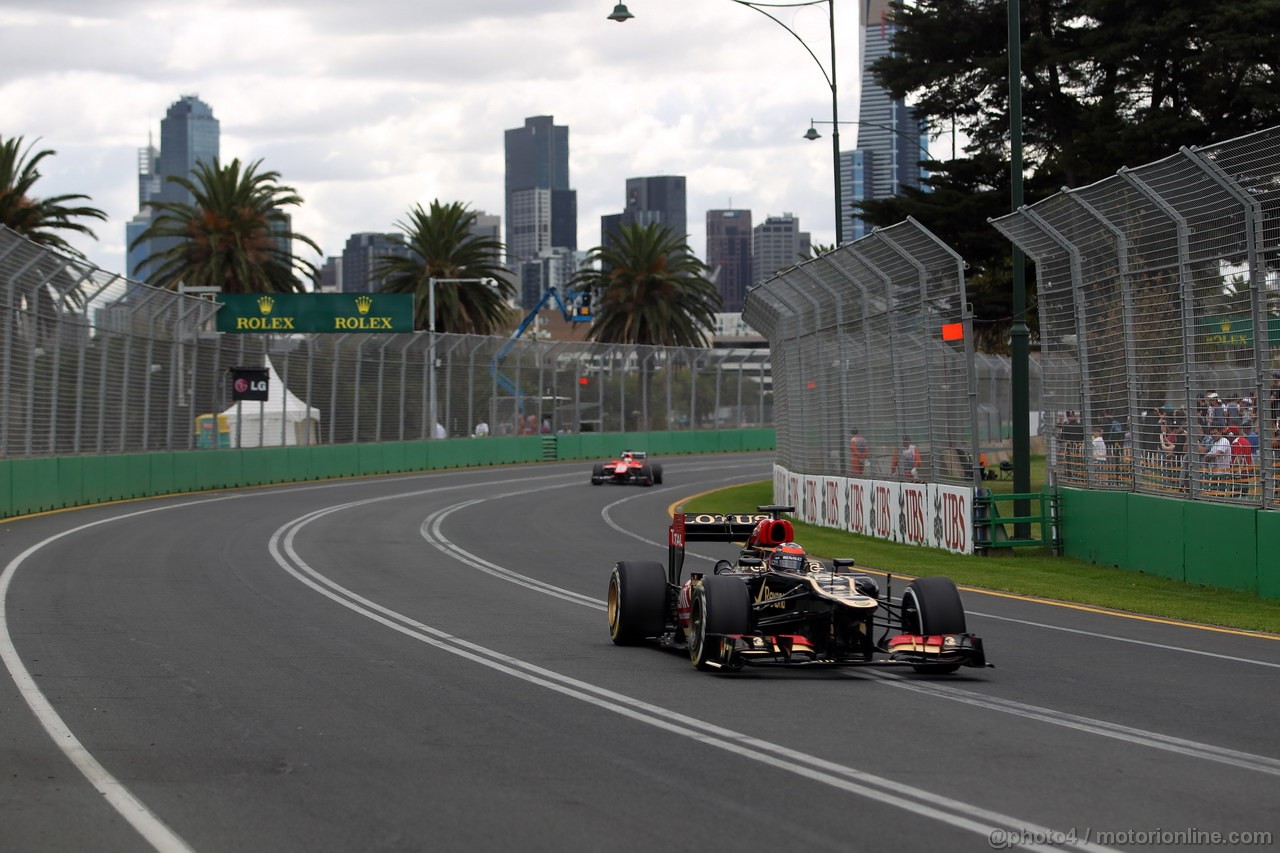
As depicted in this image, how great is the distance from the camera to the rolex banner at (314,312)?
170 ft

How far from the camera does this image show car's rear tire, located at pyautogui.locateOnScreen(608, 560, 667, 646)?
38.8 feet

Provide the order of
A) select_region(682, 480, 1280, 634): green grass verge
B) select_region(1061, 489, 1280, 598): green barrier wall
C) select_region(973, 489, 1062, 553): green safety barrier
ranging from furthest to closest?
1. select_region(973, 489, 1062, 553): green safety barrier
2. select_region(1061, 489, 1280, 598): green barrier wall
3. select_region(682, 480, 1280, 634): green grass verge

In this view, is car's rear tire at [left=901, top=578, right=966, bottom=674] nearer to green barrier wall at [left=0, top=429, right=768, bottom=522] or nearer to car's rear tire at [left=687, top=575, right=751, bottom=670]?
car's rear tire at [left=687, top=575, right=751, bottom=670]

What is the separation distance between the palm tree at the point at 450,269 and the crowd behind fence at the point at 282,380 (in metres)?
4.80

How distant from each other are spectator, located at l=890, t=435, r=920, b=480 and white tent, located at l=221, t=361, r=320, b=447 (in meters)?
22.8

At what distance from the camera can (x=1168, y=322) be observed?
17.4 m

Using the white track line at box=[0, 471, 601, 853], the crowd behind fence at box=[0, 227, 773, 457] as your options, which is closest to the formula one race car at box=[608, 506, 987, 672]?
the white track line at box=[0, 471, 601, 853]

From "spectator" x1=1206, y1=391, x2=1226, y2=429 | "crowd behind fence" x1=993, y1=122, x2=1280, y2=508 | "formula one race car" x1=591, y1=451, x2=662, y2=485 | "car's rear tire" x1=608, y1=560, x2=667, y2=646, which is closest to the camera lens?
"car's rear tire" x1=608, y1=560, x2=667, y2=646

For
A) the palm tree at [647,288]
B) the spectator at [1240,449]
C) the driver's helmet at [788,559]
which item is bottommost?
the driver's helmet at [788,559]

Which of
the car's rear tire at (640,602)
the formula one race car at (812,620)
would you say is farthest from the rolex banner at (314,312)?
the formula one race car at (812,620)

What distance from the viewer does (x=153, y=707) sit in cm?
908

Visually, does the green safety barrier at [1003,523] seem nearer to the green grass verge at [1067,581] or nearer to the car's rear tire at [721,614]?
the green grass verge at [1067,581]

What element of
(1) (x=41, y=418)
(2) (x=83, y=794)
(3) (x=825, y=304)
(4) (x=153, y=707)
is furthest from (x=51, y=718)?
(1) (x=41, y=418)

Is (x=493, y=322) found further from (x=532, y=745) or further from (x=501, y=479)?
(x=532, y=745)
